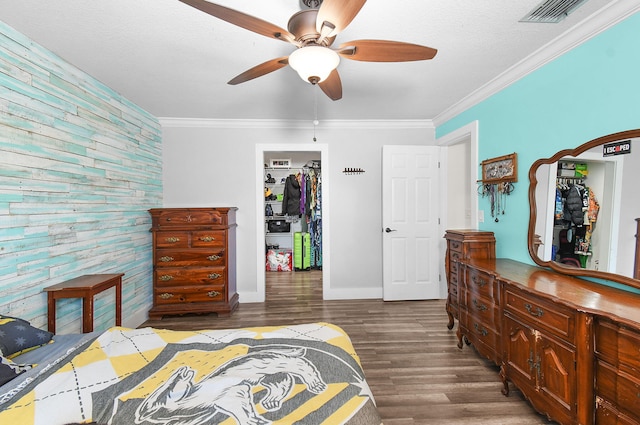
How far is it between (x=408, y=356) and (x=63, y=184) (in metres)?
3.07

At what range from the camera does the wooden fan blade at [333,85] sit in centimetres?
174

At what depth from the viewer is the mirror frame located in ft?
5.14

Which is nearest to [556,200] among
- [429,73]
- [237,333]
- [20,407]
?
[429,73]

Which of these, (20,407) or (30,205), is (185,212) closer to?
(30,205)

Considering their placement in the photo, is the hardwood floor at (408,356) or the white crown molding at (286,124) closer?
the hardwood floor at (408,356)

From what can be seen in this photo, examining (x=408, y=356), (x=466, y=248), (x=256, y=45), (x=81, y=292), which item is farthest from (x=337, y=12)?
(x=408, y=356)

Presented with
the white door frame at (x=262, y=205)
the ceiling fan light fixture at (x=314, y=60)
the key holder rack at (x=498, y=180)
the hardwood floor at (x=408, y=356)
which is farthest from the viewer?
the white door frame at (x=262, y=205)

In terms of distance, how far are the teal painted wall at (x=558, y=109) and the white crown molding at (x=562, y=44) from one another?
0.04 m

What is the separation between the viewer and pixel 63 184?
2141 mm

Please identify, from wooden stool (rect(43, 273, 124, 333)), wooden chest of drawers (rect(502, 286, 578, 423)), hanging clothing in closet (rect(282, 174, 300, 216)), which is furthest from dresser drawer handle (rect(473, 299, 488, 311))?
hanging clothing in closet (rect(282, 174, 300, 216))

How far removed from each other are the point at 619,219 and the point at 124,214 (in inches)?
155

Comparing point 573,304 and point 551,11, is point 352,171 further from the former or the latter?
point 573,304

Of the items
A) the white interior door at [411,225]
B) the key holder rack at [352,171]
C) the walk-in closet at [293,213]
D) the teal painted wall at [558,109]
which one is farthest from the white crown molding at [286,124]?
the walk-in closet at [293,213]

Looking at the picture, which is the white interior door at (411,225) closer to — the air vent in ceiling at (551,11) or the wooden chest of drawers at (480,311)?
the wooden chest of drawers at (480,311)
